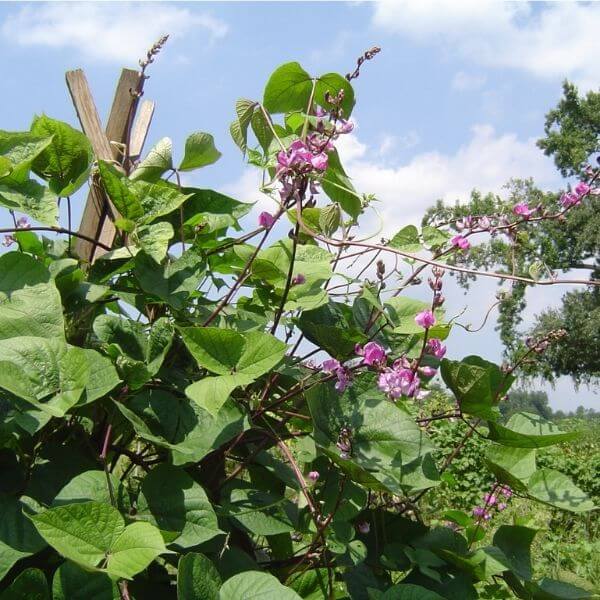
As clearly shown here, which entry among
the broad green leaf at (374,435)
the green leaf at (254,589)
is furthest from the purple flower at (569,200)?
the green leaf at (254,589)

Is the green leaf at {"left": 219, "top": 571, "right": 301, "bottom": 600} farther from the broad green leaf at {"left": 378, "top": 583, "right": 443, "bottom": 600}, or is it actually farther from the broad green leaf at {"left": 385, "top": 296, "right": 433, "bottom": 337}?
the broad green leaf at {"left": 385, "top": 296, "right": 433, "bottom": 337}

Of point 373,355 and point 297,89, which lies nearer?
point 373,355

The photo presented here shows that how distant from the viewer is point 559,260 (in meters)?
25.6

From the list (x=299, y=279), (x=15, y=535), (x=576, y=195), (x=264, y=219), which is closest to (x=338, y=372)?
(x=299, y=279)

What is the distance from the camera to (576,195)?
5.26ft

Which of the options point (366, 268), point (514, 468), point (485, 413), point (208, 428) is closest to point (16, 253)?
point (208, 428)

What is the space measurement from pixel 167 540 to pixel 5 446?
351 millimetres

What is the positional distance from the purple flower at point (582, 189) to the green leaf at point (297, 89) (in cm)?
51

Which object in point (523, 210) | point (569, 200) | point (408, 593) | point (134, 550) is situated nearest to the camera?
point (134, 550)

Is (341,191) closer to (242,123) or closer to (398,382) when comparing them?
(242,123)

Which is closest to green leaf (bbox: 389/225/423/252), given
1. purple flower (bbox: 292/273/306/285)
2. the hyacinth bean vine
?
the hyacinth bean vine

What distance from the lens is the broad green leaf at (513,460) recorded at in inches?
54.6

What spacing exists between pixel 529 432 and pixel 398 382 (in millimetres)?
404

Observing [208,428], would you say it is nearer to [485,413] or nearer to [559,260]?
[485,413]
